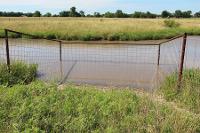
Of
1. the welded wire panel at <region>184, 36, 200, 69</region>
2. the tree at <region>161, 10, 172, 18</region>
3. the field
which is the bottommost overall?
the welded wire panel at <region>184, 36, 200, 69</region>

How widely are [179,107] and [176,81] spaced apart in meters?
1.31

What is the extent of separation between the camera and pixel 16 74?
891cm

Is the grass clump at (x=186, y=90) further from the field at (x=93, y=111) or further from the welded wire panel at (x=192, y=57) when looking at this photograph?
the welded wire panel at (x=192, y=57)

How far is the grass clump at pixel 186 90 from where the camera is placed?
22.0ft

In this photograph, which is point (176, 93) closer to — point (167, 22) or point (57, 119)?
point (57, 119)

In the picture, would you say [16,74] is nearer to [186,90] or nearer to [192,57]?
[186,90]

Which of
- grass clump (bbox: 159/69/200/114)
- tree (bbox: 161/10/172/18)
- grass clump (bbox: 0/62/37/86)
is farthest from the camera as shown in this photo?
tree (bbox: 161/10/172/18)

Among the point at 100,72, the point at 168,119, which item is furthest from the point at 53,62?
the point at 168,119

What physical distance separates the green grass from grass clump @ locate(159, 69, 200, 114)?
634 mm

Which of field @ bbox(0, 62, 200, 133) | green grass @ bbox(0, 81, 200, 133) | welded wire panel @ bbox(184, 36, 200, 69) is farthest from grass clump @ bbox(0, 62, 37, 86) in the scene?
welded wire panel @ bbox(184, 36, 200, 69)

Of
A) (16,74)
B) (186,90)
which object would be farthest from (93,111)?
(16,74)

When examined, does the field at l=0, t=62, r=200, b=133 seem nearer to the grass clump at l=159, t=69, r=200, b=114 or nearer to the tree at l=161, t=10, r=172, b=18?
the grass clump at l=159, t=69, r=200, b=114

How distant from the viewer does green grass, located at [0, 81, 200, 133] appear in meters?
5.33

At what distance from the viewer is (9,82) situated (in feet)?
27.4
